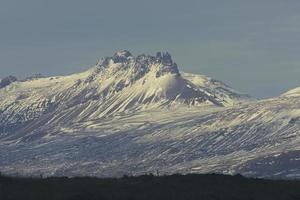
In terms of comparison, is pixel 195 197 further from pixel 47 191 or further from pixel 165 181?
pixel 47 191

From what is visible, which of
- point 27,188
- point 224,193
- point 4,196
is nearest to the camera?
point 4,196

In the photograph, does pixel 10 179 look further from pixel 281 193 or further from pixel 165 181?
pixel 281 193

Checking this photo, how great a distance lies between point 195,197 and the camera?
7175 centimetres

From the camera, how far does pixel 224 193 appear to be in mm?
74750

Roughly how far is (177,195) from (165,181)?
5534 mm

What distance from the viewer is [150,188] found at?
73.5 metres

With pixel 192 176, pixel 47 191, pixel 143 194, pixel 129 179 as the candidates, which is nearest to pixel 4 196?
pixel 47 191

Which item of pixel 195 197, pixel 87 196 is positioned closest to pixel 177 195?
pixel 195 197

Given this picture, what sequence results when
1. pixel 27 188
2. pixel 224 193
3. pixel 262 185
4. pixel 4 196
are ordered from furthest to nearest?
1. pixel 262 185
2. pixel 224 193
3. pixel 27 188
4. pixel 4 196

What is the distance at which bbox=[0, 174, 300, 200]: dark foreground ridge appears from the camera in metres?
68.1

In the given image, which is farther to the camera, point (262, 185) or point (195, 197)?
point (262, 185)

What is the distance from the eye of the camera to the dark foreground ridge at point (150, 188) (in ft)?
224

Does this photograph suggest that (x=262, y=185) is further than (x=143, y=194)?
Yes

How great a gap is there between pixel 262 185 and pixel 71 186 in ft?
59.6
